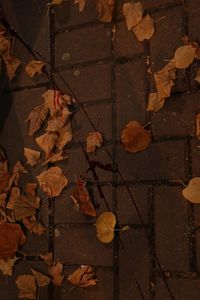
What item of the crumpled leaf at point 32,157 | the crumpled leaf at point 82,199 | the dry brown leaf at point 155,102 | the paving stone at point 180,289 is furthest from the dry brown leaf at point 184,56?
the paving stone at point 180,289

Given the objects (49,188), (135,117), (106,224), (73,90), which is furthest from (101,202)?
(73,90)

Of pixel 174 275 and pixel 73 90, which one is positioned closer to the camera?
pixel 174 275

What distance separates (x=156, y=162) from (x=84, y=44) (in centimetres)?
71

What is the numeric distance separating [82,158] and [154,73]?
53 cm

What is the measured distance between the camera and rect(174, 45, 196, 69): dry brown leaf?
6.58 ft

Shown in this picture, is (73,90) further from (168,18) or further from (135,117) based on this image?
(168,18)

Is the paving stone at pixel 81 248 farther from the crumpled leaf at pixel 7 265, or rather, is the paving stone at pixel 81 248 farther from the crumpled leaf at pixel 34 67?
the crumpled leaf at pixel 34 67

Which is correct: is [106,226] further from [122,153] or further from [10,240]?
[10,240]

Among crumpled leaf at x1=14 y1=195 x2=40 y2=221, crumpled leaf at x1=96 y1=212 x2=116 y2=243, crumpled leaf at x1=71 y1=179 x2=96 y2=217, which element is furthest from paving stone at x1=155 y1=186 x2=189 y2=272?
crumpled leaf at x1=14 y1=195 x2=40 y2=221

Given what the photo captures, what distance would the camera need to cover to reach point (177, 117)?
2.04 meters

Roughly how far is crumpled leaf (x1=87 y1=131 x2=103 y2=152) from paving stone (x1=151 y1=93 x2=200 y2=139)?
0.87 feet

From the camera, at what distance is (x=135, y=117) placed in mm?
2127

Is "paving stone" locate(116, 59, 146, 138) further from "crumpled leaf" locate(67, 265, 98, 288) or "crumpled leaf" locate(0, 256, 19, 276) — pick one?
"crumpled leaf" locate(0, 256, 19, 276)

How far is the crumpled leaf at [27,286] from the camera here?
2.25 meters
